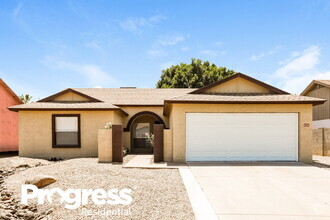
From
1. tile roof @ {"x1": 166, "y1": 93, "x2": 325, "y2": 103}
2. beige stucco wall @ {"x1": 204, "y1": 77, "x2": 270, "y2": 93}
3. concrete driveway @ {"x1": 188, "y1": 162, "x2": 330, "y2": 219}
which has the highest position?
beige stucco wall @ {"x1": 204, "y1": 77, "x2": 270, "y2": 93}

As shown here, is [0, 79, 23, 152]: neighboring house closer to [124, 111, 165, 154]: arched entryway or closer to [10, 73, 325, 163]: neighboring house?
[124, 111, 165, 154]: arched entryway

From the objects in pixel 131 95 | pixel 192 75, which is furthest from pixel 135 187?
pixel 192 75

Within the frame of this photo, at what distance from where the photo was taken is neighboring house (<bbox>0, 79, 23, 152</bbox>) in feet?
55.0

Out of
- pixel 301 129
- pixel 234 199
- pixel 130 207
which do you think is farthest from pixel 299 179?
pixel 130 207

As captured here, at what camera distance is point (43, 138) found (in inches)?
525

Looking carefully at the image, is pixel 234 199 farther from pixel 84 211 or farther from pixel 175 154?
pixel 175 154

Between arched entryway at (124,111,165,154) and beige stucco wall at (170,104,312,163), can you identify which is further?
arched entryway at (124,111,165,154)

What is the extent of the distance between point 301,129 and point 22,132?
638 inches

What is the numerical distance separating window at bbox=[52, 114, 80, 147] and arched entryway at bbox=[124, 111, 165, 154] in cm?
393

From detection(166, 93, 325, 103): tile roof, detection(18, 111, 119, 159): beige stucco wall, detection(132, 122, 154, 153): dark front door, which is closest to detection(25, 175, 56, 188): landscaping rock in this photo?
detection(166, 93, 325, 103): tile roof

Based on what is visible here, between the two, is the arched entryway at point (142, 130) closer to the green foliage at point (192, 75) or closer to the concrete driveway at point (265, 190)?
the concrete driveway at point (265, 190)

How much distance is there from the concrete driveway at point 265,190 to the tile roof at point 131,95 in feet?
28.5

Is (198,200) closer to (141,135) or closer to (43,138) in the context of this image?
(43,138)

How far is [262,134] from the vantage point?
11.1 meters
